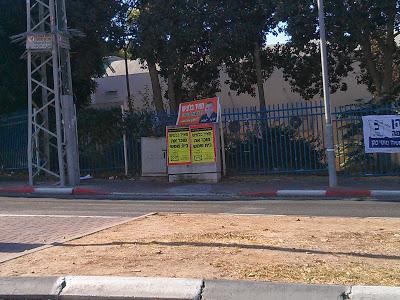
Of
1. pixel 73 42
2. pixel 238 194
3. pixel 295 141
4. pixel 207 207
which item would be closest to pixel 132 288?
pixel 207 207

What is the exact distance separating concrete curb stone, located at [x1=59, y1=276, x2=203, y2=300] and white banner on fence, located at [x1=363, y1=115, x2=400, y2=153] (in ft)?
37.9

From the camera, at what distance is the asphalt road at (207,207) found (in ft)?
35.3

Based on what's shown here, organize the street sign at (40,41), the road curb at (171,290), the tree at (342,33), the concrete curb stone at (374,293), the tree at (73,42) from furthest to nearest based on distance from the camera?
the tree at (73,42) < the tree at (342,33) < the street sign at (40,41) < the road curb at (171,290) < the concrete curb stone at (374,293)

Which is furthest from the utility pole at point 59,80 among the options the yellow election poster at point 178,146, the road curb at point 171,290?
the road curb at point 171,290

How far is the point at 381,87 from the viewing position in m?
23.2

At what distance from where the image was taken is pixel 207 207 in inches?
472

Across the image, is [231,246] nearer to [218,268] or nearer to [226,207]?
[218,268]

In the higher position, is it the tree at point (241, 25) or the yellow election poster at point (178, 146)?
the tree at point (241, 25)

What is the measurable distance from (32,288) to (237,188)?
10176 millimetres

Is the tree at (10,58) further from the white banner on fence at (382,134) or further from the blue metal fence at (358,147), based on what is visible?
the white banner on fence at (382,134)

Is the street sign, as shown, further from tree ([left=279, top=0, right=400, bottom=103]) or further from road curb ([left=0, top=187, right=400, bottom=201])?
tree ([left=279, top=0, right=400, bottom=103])

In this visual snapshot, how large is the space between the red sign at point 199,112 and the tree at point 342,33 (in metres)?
4.18

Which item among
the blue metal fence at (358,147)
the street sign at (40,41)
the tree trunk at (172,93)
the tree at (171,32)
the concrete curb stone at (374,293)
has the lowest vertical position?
the concrete curb stone at (374,293)

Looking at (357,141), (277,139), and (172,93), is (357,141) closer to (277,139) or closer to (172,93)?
(277,139)
